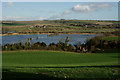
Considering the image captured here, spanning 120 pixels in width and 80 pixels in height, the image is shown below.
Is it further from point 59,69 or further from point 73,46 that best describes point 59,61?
point 73,46

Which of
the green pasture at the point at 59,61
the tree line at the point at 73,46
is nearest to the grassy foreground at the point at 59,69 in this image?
the green pasture at the point at 59,61

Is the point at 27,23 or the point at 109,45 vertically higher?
the point at 27,23

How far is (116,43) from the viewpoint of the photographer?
24469mm

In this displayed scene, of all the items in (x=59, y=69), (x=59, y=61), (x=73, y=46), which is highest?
(x=73, y=46)

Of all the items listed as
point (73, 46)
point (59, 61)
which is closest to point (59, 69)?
point (59, 61)

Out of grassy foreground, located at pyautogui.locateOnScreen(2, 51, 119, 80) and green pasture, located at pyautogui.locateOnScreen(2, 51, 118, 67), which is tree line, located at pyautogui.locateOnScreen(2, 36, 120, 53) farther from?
grassy foreground, located at pyautogui.locateOnScreen(2, 51, 119, 80)

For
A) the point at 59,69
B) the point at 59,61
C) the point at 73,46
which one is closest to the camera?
the point at 59,69

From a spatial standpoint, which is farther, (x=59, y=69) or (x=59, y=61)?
(x=59, y=61)

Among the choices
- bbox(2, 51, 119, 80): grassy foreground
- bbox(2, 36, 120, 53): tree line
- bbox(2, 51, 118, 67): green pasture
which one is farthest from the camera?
bbox(2, 36, 120, 53): tree line

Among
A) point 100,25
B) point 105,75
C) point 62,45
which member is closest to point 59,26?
point 100,25

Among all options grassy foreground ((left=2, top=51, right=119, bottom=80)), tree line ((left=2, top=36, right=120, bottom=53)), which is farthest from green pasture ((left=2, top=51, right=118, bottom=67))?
tree line ((left=2, top=36, right=120, bottom=53))

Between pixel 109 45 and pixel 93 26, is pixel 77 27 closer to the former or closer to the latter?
pixel 93 26

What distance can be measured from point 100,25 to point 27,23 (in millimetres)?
18393

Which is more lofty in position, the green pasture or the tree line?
the tree line
